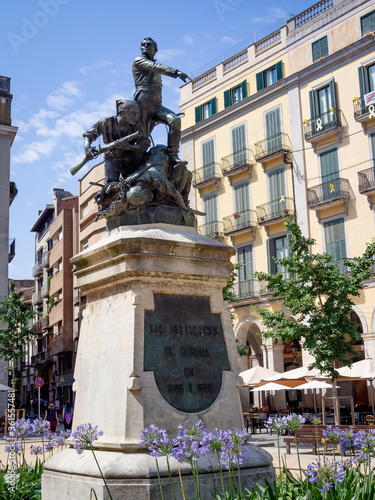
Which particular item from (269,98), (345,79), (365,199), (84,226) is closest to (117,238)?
(365,199)

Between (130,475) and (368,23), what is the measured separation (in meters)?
28.3

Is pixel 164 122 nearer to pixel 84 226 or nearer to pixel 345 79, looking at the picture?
pixel 345 79

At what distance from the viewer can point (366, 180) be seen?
29.1 m

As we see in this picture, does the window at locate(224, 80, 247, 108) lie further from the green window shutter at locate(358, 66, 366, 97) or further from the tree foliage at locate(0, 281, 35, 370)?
the tree foliage at locate(0, 281, 35, 370)

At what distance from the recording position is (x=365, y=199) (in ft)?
96.2

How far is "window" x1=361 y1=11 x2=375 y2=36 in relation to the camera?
29.4 meters

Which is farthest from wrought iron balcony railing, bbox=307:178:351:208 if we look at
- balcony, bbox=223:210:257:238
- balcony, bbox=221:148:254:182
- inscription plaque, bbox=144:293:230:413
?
inscription plaque, bbox=144:293:230:413

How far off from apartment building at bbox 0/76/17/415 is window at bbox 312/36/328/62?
18.8 meters

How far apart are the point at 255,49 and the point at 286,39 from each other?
2.27 metres

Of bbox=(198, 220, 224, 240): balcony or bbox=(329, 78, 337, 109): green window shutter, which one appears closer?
bbox=(329, 78, 337, 109): green window shutter

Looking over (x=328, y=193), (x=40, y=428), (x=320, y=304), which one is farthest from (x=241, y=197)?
(x=40, y=428)

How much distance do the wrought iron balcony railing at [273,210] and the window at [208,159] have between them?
454 centimetres

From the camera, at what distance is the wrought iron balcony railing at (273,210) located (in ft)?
109

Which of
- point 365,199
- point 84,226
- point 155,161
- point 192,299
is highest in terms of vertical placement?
point 84,226
